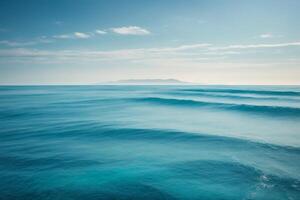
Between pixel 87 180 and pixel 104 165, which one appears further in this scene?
pixel 104 165

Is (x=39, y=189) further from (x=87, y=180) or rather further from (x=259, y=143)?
(x=259, y=143)

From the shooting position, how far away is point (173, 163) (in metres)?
9.63

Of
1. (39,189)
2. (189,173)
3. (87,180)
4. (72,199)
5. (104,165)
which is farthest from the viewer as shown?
(104,165)

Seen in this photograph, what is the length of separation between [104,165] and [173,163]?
10.4ft

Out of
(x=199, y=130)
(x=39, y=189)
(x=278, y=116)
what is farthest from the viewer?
(x=278, y=116)

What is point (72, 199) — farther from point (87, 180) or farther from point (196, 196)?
point (196, 196)

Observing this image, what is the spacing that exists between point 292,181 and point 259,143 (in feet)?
17.4

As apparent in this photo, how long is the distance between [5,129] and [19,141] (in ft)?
16.8

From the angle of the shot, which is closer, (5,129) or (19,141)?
(19,141)

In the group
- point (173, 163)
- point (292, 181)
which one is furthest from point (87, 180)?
point (292, 181)

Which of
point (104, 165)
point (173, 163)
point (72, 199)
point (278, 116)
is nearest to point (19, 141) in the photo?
point (104, 165)

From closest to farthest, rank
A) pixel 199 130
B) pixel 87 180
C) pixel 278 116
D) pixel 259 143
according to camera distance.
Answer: pixel 87 180
pixel 259 143
pixel 199 130
pixel 278 116

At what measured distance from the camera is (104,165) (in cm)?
947

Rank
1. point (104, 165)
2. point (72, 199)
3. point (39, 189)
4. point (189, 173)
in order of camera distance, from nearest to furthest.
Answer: point (72, 199), point (39, 189), point (189, 173), point (104, 165)
